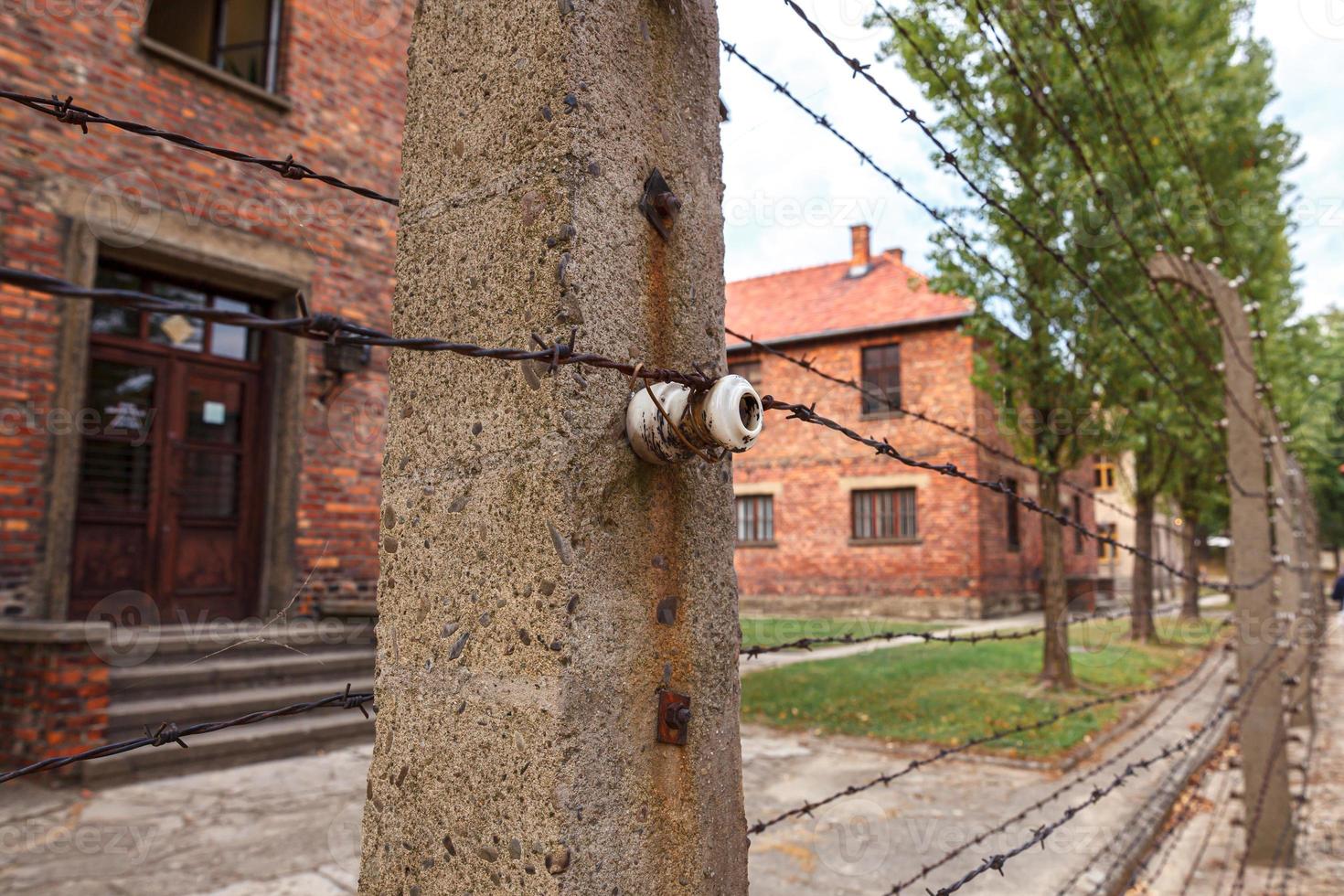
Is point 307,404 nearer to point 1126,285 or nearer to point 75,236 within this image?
point 75,236

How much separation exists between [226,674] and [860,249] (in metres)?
17.9

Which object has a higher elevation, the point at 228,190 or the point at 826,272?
the point at 826,272

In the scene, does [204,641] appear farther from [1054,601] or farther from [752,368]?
[752,368]

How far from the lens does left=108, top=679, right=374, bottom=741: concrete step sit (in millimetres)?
5402

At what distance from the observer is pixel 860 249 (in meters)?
20.9

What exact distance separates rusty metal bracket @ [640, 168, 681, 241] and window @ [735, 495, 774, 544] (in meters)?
18.3

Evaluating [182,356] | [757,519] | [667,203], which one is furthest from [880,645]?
[667,203]

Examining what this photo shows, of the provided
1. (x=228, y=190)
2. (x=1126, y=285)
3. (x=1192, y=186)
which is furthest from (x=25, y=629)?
(x=1192, y=186)

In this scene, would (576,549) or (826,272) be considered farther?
(826,272)

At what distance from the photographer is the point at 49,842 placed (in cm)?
391

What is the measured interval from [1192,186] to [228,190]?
8940 mm

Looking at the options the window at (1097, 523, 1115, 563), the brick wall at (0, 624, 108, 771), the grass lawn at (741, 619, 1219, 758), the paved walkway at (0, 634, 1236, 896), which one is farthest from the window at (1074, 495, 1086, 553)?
the brick wall at (0, 624, 108, 771)

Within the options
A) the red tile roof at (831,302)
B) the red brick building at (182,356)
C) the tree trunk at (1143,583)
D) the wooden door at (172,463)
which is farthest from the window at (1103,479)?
the wooden door at (172,463)

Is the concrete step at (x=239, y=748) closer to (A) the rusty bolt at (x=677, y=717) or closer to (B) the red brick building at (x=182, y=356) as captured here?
(B) the red brick building at (x=182, y=356)
